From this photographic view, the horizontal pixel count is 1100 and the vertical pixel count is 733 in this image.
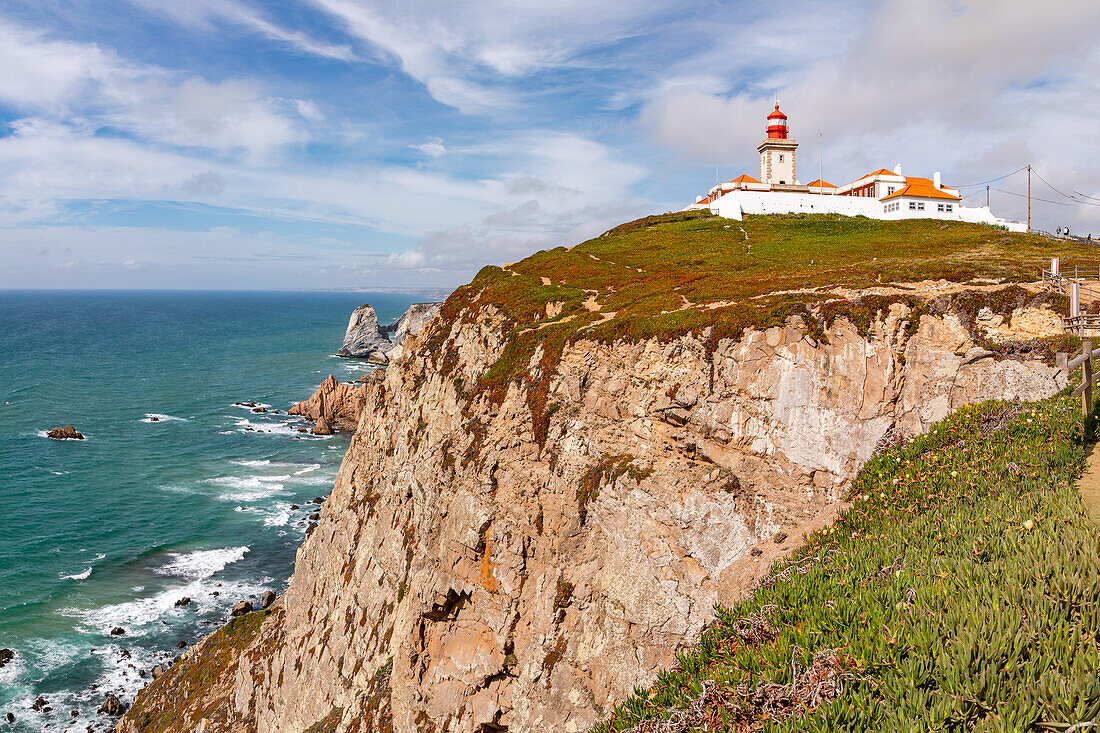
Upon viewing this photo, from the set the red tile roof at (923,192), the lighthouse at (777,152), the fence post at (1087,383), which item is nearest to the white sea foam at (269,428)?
the lighthouse at (777,152)

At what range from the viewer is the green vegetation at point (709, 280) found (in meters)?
22.2

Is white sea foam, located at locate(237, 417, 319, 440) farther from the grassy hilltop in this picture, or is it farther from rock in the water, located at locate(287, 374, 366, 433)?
the grassy hilltop

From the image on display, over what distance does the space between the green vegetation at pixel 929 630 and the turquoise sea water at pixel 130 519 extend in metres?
44.5

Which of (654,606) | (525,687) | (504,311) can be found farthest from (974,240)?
(525,687)

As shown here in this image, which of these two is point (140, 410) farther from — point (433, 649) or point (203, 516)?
point (433, 649)

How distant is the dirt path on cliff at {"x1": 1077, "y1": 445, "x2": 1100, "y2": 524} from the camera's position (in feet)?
33.3

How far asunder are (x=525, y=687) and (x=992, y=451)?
51.5ft

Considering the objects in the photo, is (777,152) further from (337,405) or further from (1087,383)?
(337,405)

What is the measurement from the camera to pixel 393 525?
100.0 ft

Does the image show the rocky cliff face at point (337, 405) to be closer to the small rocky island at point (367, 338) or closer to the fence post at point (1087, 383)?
the small rocky island at point (367, 338)

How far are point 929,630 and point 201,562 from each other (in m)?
59.1

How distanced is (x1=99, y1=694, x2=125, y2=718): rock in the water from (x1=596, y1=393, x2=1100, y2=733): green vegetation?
41786 millimetres

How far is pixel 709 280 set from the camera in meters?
30.4

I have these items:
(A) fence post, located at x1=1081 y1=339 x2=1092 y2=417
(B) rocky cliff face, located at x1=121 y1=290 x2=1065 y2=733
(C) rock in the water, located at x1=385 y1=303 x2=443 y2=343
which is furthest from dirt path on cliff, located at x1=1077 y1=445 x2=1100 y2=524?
(C) rock in the water, located at x1=385 y1=303 x2=443 y2=343
